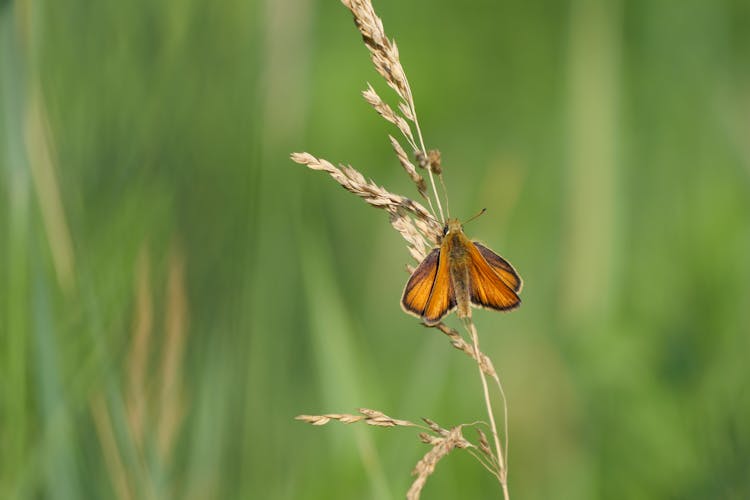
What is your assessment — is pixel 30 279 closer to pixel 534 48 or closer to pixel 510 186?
pixel 510 186

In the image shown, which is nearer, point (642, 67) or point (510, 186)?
point (510, 186)

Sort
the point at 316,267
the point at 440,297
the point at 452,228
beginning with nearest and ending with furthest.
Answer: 1. the point at 440,297
2. the point at 452,228
3. the point at 316,267

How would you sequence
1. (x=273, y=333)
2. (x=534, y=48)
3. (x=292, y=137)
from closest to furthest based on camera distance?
(x=273, y=333) < (x=292, y=137) < (x=534, y=48)

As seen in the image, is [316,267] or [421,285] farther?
[316,267]

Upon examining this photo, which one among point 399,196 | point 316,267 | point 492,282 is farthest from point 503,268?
point 316,267

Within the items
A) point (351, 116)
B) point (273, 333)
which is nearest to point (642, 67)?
point (351, 116)

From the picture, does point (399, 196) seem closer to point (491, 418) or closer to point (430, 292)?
point (430, 292)

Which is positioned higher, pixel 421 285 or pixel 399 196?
pixel 399 196

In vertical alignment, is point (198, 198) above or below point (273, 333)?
above
